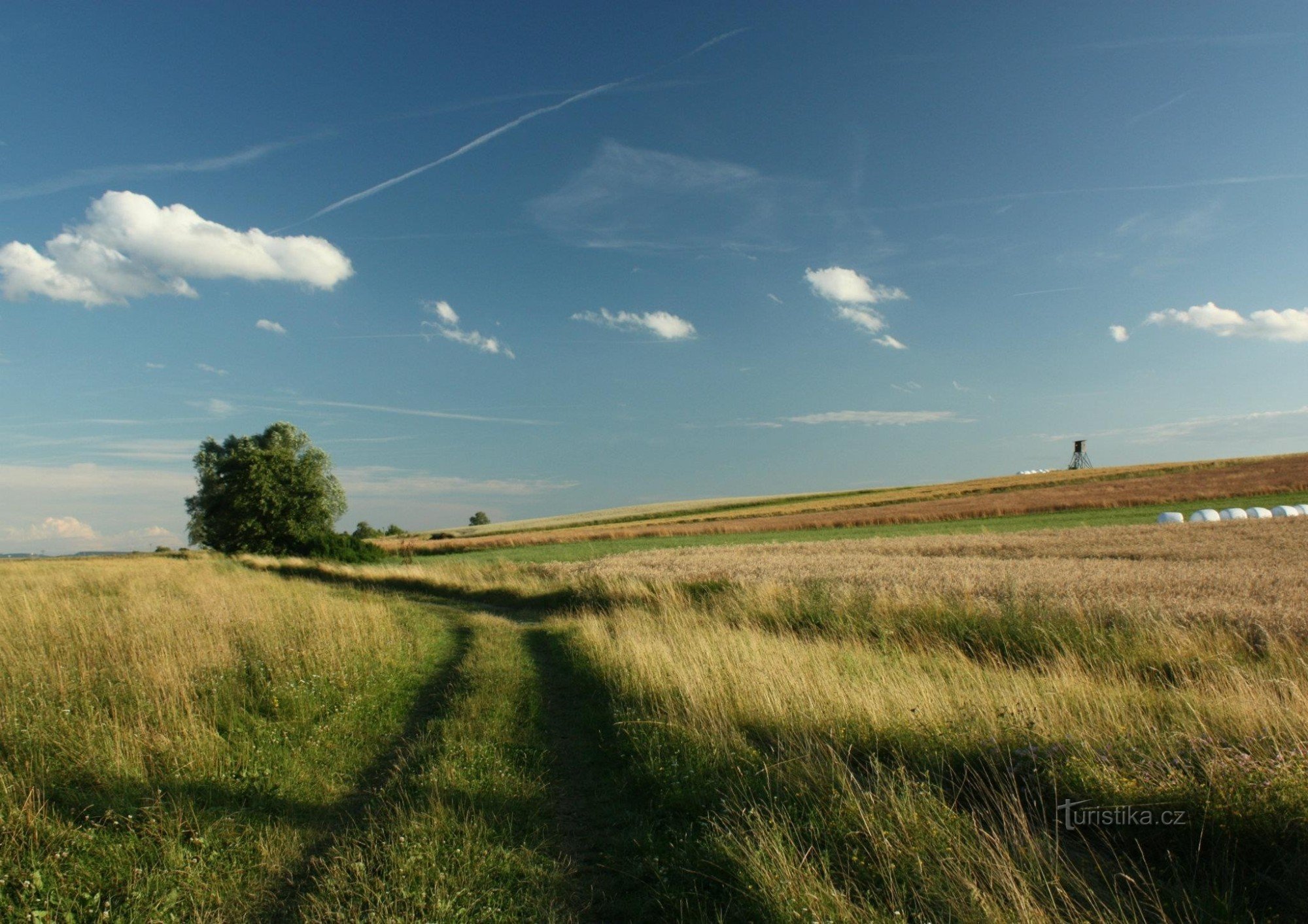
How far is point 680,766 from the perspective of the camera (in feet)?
19.6

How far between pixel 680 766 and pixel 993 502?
65290mm

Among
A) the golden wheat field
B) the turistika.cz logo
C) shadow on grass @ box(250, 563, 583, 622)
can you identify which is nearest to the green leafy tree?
shadow on grass @ box(250, 563, 583, 622)

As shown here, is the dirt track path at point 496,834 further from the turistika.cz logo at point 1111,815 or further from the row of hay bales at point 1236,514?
the row of hay bales at point 1236,514

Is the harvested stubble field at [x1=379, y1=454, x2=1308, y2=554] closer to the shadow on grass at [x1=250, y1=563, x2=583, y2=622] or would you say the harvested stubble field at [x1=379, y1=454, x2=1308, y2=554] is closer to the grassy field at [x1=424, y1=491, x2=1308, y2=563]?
the grassy field at [x1=424, y1=491, x2=1308, y2=563]

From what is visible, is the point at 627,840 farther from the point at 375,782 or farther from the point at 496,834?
the point at 375,782

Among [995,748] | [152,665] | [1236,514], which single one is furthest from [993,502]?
[152,665]

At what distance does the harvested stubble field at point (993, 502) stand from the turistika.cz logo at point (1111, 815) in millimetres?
52894

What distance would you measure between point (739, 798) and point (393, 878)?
2.52 metres

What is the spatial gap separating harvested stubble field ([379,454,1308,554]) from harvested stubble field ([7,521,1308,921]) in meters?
47.7

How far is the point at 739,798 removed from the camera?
5195 mm

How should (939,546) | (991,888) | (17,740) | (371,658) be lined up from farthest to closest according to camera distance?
(939,546) < (371,658) < (17,740) < (991,888)

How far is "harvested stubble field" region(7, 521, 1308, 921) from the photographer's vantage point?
13.5 ft

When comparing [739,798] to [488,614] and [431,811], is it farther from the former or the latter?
[488,614]

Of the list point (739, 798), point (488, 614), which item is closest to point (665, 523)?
point (488, 614)
